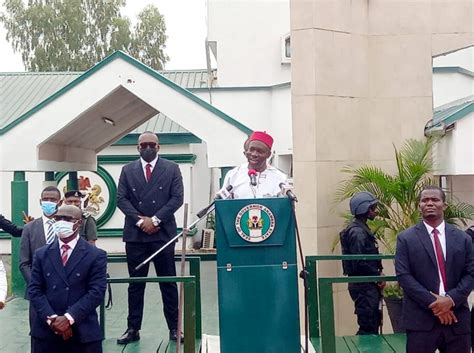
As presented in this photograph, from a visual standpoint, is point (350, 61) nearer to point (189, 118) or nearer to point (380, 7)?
point (380, 7)

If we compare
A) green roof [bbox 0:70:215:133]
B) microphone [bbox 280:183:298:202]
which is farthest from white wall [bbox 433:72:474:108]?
microphone [bbox 280:183:298:202]

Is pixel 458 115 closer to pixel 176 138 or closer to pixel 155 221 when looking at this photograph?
pixel 155 221

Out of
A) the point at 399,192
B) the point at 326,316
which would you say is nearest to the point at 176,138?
the point at 399,192

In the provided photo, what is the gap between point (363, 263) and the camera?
278 inches

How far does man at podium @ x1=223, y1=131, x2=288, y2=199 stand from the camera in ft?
19.4

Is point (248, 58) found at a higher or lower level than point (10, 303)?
higher

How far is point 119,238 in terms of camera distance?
710 inches

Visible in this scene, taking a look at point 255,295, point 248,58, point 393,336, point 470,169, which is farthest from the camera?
point 248,58

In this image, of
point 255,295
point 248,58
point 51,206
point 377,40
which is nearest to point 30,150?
point 51,206

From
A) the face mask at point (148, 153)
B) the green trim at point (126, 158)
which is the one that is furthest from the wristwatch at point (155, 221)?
the green trim at point (126, 158)

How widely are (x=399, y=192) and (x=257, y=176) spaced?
3002 millimetres

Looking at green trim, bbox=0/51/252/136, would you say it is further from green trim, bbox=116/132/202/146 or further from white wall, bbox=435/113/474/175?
green trim, bbox=116/132/202/146

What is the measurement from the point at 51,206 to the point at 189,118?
3941mm

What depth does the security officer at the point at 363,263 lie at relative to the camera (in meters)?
7.04
